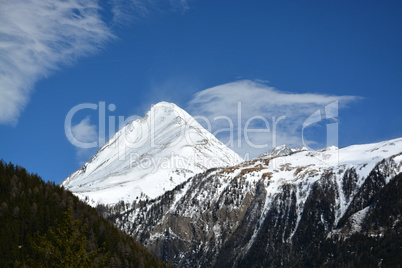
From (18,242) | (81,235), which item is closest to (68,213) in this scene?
(81,235)

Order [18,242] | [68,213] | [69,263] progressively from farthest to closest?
[18,242] < [68,213] < [69,263]

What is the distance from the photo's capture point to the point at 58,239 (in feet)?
216

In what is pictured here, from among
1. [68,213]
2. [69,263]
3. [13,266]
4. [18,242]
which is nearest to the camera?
[69,263]

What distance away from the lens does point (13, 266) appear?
576 ft

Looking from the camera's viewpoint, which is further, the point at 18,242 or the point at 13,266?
the point at 18,242

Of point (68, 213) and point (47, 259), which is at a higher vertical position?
point (68, 213)

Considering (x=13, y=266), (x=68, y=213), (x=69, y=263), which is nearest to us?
(x=69, y=263)

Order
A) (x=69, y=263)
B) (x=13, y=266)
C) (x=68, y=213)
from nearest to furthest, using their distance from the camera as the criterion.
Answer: (x=69, y=263) → (x=68, y=213) → (x=13, y=266)

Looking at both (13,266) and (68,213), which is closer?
(68,213)

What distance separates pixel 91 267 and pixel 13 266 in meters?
122

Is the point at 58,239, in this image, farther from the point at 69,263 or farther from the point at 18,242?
the point at 18,242

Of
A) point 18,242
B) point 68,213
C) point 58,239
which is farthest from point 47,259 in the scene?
point 18,242

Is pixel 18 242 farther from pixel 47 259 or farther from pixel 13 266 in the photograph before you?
pixel 47 259

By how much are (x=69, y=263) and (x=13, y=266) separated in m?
122
